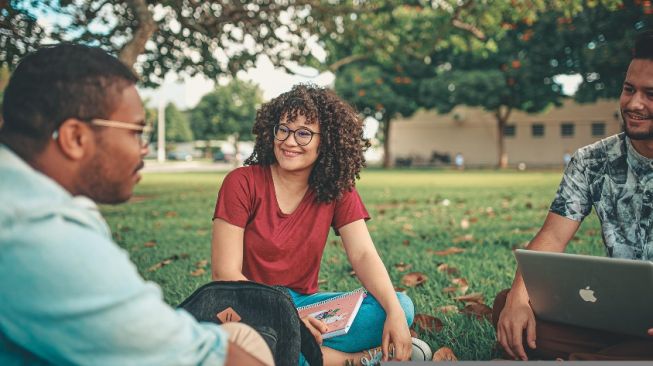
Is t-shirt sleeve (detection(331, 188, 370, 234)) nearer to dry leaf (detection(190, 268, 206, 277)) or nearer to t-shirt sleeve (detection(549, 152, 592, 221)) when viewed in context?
t-shirt sleeve (detection(549, 152, 592, 221))

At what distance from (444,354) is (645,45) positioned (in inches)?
64.0

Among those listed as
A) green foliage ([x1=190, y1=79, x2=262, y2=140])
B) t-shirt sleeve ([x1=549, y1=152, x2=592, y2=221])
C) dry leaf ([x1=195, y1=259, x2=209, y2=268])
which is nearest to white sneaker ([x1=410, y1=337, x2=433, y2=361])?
t-shirt sleeve ([x1=549, y1=152, x2=592, y2=221])

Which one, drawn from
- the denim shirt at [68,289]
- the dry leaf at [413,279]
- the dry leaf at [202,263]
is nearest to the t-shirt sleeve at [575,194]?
the dry leaf at [413,279]

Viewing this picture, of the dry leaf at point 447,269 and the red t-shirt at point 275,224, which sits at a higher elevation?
the red t-shirt at point 275,224

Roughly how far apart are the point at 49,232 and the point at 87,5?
26.2 ft

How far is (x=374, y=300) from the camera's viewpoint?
2.93 metres

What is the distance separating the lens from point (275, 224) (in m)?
3.00

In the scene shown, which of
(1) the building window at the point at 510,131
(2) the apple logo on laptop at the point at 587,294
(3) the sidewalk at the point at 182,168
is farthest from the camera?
(1) the building window at the point at 510,131

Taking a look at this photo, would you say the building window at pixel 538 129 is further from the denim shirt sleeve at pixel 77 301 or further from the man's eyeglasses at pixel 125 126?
the denim shirt sleeve at pixel 77 301

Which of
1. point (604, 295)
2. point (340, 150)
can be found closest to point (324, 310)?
point (340, 150)

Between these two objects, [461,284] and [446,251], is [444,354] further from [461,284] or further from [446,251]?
[446,251]

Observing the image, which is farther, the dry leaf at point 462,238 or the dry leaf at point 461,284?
the dry leaf at point 462,238

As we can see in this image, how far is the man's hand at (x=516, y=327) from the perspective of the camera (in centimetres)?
272

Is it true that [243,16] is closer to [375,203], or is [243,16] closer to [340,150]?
[375,203]
